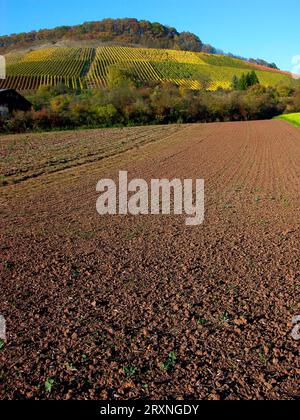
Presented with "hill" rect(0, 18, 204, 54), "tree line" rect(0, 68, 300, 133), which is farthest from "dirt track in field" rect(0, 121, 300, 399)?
"hill" rect(0, 18, 204, 54)

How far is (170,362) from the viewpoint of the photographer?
15.1 feet

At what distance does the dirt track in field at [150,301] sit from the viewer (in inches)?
171

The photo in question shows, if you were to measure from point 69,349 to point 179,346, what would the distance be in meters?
1.38

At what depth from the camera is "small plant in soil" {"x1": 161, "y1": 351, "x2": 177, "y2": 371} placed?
4.51m

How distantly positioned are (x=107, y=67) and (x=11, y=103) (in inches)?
1632

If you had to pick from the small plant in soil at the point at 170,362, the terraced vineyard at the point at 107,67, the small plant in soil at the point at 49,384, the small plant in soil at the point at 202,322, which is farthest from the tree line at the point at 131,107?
the small plant in soil at the point at 170,362

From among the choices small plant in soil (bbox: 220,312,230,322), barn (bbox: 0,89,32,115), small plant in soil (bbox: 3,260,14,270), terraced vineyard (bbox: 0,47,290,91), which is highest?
terraced vineyard (bbox: 0,47,290,91)

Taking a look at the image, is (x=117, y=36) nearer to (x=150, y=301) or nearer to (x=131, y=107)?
(x=131, y=107)

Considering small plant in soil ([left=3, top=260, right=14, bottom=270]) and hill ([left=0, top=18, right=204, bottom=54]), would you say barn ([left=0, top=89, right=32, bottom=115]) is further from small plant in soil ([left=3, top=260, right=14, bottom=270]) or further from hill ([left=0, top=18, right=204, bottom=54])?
hill ([left=0, top=18, right=204, bottom=54])

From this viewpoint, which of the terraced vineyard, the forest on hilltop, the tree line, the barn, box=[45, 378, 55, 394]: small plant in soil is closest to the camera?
box=[45, 378, 55, 394]: small plant in soil

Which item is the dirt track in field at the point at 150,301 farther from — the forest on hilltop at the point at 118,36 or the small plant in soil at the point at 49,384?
the forest on hilltop at the point at 118,36

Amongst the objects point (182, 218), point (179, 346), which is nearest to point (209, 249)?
point (182, 218)

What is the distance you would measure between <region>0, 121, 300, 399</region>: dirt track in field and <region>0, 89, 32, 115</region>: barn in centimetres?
3623

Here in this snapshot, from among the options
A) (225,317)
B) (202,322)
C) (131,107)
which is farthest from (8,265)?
(131,107)
